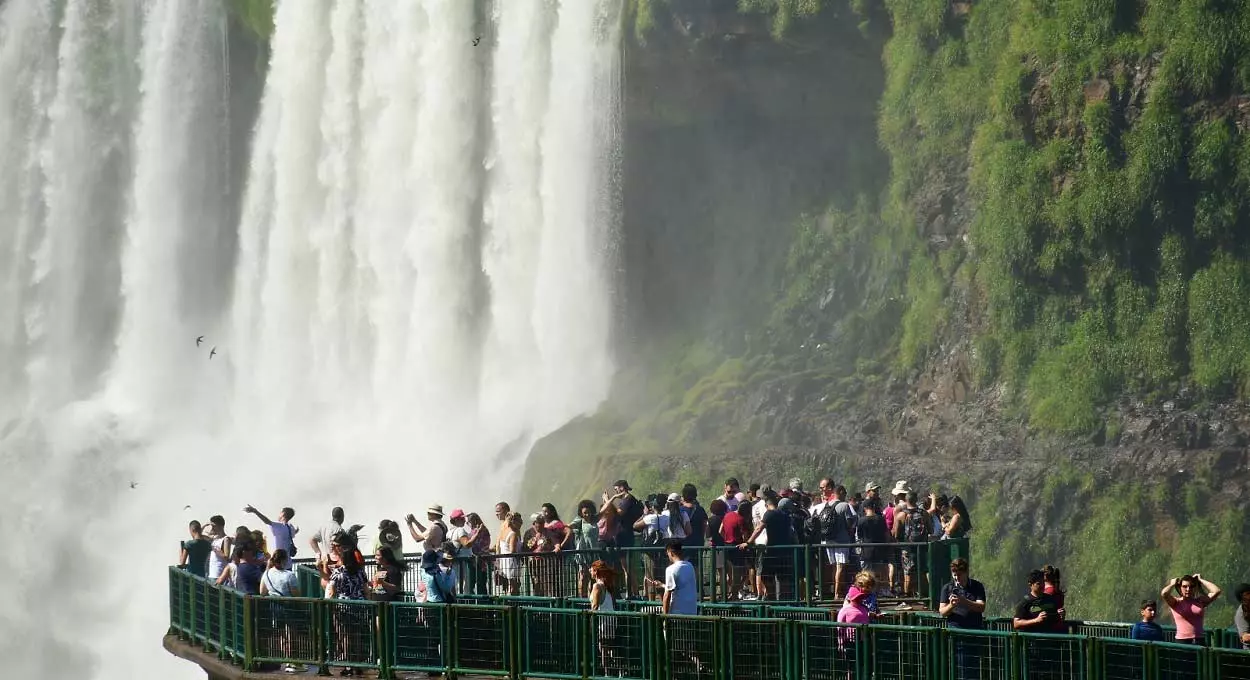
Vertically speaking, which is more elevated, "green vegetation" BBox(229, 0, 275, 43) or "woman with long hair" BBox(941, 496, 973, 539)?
"green vegetation" BBox(229, 0, 275, 43)

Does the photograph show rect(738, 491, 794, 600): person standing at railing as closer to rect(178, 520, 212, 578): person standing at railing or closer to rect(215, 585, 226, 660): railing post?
rect(215, 585, 226, 660): railing post

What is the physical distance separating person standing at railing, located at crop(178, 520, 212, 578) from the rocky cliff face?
838 inches

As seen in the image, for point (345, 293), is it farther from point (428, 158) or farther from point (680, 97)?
point (680, 97)

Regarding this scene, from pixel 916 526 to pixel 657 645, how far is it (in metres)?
10.6

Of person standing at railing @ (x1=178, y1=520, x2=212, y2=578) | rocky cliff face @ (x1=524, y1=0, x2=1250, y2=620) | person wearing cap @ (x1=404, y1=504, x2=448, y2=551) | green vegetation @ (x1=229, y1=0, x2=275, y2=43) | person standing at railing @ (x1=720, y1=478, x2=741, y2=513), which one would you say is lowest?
person standing at railing @ (x1=178, y1=520, x2=212, y2=578)

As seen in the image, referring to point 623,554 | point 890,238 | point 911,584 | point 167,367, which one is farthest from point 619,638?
point 167,367

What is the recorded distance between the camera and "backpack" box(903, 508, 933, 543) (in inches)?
1309

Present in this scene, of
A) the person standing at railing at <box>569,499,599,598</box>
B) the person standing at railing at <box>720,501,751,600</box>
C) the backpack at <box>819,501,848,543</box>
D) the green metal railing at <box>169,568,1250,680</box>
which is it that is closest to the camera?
the green metal railing at <box>169,568,1250,680</box>

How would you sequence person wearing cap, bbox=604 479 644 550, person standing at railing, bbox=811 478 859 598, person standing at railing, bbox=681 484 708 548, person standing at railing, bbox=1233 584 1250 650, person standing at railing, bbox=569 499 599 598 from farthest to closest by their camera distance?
person standing at railing, bbox=681 484 708 548
person standing at railing, bbox=811 478 859 598
person wearing cap, bbox=604 479 644 550
person standing at railing, bbox=569 499 599 598
person standing at railing, bbox=1233 584 1250 650

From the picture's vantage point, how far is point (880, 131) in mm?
59594

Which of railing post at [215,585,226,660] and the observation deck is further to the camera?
railing post at [215,585,226,660]

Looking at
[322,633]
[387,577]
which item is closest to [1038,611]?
[387,577]

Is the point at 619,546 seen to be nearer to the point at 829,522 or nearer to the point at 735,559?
the point at 735,559

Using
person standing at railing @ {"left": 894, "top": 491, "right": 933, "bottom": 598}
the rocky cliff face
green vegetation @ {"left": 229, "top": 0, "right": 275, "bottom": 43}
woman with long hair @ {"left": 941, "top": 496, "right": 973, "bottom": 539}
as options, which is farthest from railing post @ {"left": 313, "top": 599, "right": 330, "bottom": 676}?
green vegetation @ {"left": 229, "top": 0, "right": 275, "bottom": 43}
